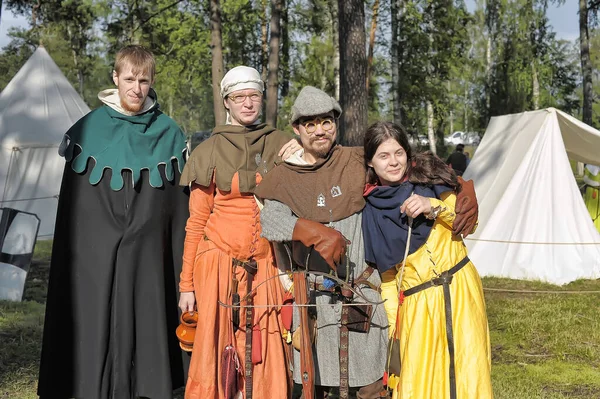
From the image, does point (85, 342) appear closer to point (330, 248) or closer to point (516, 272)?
point (330, 248)

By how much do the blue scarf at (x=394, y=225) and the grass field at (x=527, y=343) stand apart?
1816mm

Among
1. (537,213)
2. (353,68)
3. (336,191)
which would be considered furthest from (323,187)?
(537,213)

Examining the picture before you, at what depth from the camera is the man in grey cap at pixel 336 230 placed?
99.4 inches

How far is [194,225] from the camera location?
290 centimetres

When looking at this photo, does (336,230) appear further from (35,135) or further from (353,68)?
(35,135)

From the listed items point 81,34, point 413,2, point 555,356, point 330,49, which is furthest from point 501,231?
point 81,34

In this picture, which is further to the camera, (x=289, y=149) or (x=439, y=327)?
(x=289, y=149)

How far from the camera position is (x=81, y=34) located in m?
29.0

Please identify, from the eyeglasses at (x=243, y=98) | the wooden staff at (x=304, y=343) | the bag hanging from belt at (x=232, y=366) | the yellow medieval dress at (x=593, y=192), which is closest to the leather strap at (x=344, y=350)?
the wooden staff at (x=304, y=343)

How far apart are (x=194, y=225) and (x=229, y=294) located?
1.03ft

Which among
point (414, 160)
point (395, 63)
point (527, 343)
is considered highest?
point (395, 63)

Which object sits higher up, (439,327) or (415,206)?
(415,206)

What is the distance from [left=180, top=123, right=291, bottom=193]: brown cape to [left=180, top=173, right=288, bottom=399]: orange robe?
0.14 ft

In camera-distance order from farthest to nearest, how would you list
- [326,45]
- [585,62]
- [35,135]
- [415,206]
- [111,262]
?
[326,45] < [585,62] < [35,135] < [111,262] < [415,206]
